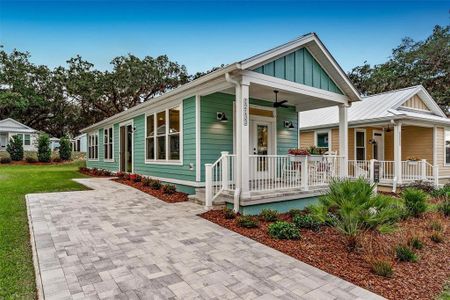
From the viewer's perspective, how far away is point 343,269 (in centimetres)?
356

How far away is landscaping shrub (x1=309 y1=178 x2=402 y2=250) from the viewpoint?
427 cm

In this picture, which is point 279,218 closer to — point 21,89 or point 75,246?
point 75,246

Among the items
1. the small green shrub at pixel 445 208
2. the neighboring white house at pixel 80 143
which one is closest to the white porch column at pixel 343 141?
the small green shrub at pixel 445 208

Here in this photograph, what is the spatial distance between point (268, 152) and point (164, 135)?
3.64m

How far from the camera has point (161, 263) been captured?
352 centimetres

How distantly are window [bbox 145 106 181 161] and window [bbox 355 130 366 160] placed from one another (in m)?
9.18

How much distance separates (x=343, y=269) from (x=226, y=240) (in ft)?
6.02

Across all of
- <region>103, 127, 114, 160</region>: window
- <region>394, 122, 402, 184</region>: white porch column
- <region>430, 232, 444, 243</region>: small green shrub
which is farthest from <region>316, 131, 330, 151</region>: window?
<region>103, 127, 114, 160</region>: window

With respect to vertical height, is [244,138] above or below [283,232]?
above

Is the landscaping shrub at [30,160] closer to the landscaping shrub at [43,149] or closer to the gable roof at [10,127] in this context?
the landscaping shrub at [43,149]

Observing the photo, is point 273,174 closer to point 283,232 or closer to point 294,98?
point 294,98

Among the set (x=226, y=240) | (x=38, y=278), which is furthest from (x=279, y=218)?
(x=38, y=278)

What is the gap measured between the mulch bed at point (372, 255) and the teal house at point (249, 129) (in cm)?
147

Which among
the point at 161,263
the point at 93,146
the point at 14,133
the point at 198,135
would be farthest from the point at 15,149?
the point at 161,263
